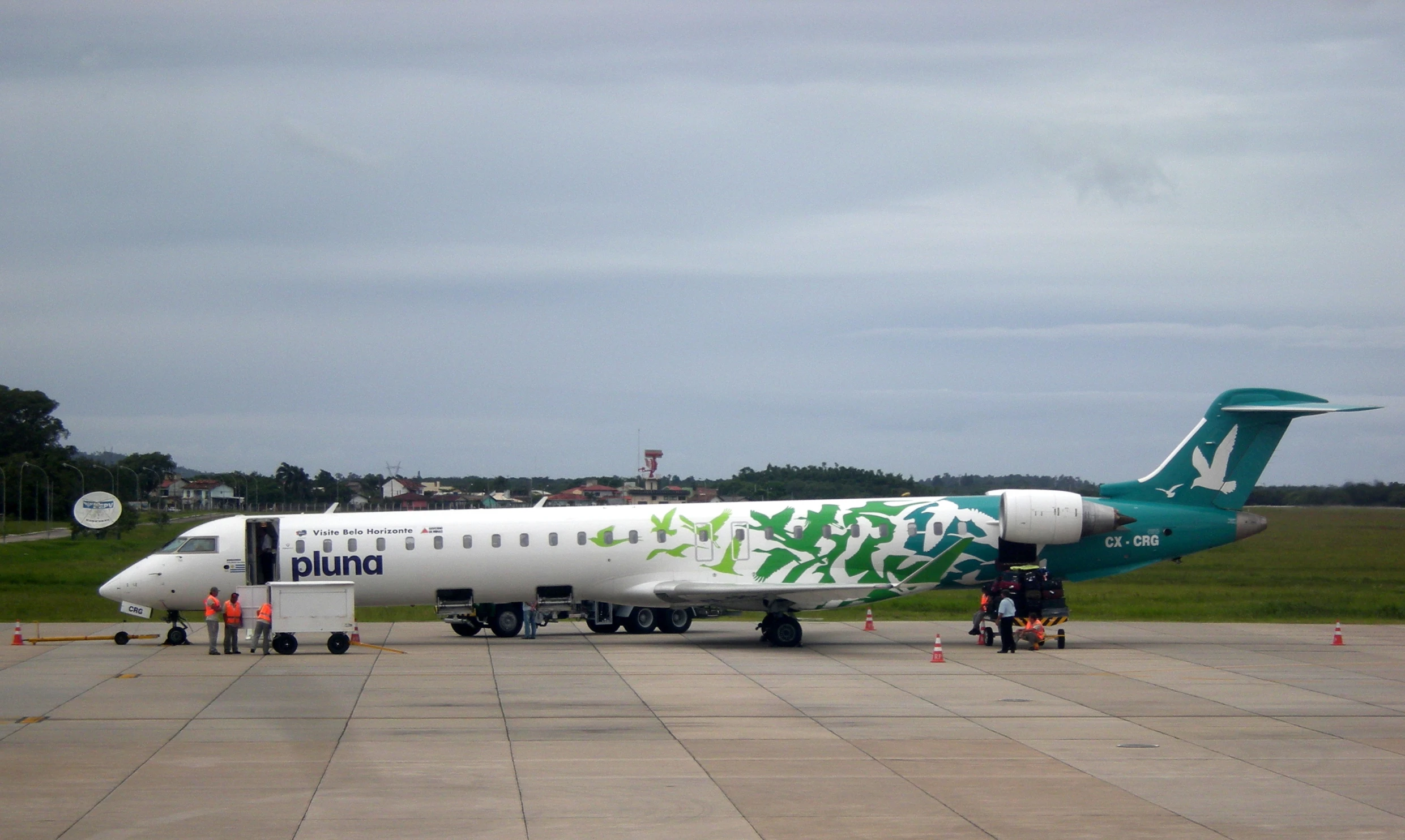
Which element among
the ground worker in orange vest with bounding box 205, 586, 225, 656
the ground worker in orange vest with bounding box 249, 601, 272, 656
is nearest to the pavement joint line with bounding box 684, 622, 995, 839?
the ground worker in orange vest with bounding box 249, 601, 272, 656

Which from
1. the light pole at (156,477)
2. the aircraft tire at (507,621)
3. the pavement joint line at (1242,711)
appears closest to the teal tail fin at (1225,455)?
the pavement joint line at (1242,711)

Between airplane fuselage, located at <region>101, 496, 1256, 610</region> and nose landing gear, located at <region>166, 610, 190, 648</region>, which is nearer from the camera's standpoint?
nose landing gear, located at <region>166, 610, 190, 648</region>

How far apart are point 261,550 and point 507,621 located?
6297mm

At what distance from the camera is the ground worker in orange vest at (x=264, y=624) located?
28.9m

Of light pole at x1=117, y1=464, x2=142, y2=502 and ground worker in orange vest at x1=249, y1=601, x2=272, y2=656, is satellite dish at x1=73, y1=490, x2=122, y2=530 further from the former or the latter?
light pole at x1=117, y1=464, x2=142, y2=502

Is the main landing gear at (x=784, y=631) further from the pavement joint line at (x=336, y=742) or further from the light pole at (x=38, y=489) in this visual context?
the light pole at (x=38, y=489)

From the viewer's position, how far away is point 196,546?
104 feet

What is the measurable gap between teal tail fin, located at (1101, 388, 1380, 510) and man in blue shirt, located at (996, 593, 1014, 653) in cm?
553

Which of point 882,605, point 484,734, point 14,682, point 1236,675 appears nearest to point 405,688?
point 484,734

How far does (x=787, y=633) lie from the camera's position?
104ft

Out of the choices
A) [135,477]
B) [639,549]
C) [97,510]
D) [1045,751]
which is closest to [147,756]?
[1045,751]

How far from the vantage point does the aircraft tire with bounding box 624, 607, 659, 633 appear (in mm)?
34594

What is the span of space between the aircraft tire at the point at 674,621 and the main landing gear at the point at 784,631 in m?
3.59

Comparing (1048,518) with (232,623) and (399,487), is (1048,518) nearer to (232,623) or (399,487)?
(232,623)
